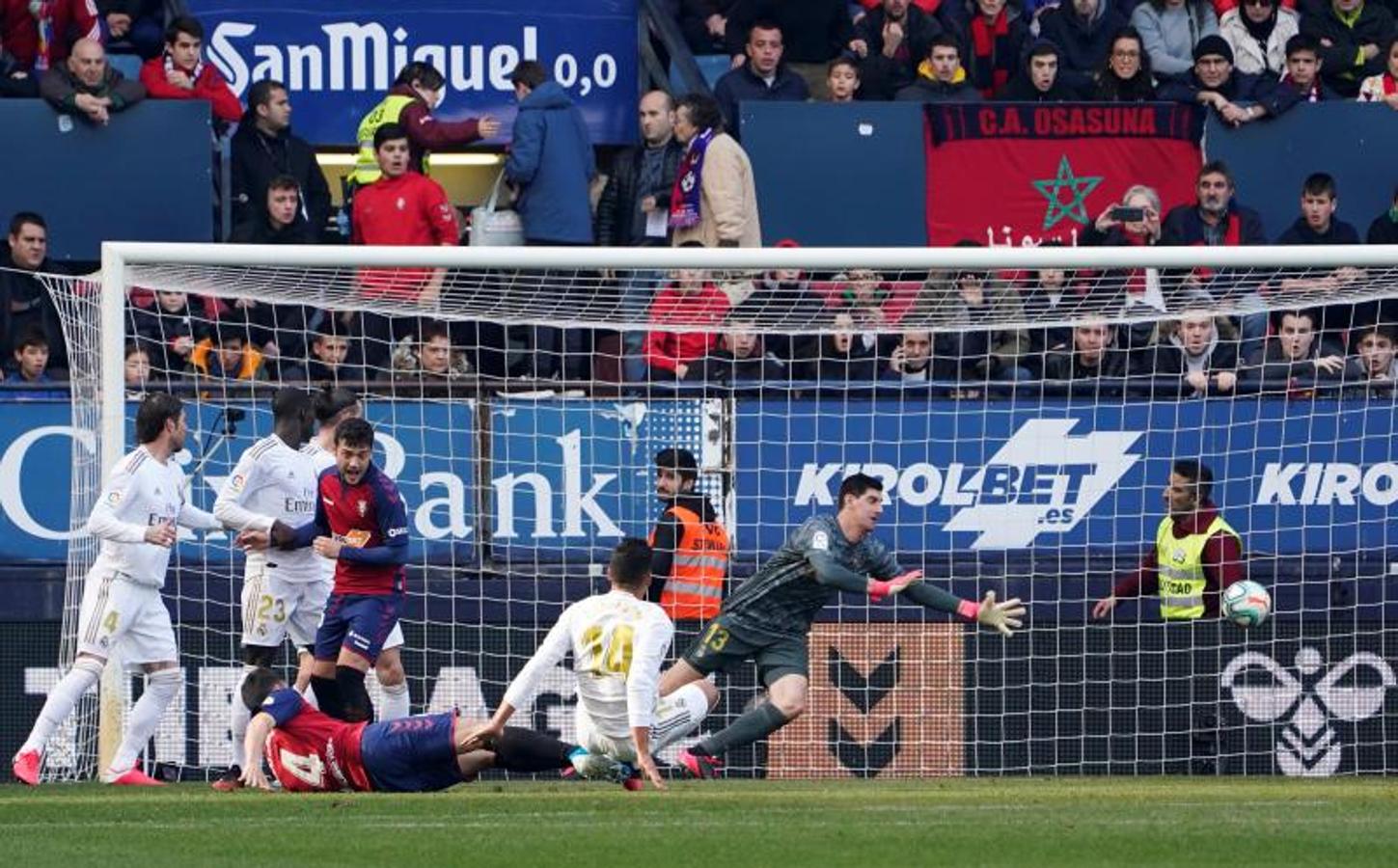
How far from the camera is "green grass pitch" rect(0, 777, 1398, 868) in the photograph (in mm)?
10328

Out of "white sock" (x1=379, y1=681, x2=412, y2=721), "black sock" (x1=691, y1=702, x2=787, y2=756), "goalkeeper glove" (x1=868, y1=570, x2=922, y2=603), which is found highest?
"goalkeeper glove" (x1=868, y1=570, x2=922, y2=603)

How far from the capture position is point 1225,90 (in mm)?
19906

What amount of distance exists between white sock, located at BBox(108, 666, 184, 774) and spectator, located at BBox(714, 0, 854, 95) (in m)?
7.32

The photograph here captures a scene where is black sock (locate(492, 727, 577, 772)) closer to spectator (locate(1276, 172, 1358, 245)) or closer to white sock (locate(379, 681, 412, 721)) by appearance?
white sock (locate(379, 681, 412, 721))

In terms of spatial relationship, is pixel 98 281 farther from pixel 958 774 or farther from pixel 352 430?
pixel 958 774

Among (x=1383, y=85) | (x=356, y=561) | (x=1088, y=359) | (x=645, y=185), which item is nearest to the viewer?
(x=356, y=561)

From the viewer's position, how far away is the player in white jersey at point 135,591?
14.2 m

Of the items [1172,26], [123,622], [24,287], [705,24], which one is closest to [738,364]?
[705,24]

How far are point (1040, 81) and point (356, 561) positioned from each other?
748cm

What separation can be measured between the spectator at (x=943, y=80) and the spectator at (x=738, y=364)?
117 inches

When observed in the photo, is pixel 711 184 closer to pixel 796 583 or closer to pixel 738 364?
pixel 738 364

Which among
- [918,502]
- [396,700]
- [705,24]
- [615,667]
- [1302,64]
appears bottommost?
[396,700]

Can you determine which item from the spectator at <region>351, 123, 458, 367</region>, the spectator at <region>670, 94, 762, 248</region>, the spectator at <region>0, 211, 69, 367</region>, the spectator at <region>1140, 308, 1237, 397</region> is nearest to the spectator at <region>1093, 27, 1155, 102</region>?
the spectator at <region>1140, 308, 1237, 397</region>

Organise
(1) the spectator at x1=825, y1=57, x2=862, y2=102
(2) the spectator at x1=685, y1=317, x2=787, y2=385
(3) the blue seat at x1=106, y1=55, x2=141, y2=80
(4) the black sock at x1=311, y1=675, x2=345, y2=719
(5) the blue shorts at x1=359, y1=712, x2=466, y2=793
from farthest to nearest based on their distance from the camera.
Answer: (3) the blue seat at x1=106, y1=55, x2=141, y2=80 → (1) the spectator at x1=825, y1=57, x2=862, y2=102 → (2) the spectator at x1=685, y1=317, x2=787, y2=385 → (4) the black sock at x1=311, y1=675, x2=345, y2=719 → (5) the blue shorts at x1=359, y1=712, x2=466, y2=793
